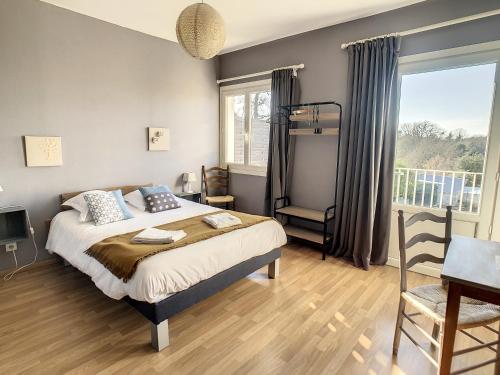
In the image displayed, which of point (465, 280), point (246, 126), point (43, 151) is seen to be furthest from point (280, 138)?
point (465, 280)

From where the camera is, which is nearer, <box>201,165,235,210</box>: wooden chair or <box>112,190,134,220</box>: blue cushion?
<box>112,190,134,220</box>: blue cushion

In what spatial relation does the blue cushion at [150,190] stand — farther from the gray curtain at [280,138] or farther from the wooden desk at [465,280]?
the wooden desk at [465,280]

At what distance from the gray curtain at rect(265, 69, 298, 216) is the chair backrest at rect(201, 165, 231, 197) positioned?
1055 millimetres

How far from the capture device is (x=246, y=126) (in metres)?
4.69

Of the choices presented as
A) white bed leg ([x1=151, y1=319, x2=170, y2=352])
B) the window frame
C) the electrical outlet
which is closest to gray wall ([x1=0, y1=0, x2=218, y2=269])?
the electrical outlet

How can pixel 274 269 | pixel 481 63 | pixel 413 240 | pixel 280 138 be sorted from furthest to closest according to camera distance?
1. pixel 280 138
2. pixel 274 269
3. pixel 481 63
4. pixel 413 240

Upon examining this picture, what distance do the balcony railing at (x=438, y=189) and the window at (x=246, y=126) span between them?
194 centimetres

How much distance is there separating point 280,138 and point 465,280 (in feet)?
9.89

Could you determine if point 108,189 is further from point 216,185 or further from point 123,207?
point 216,185

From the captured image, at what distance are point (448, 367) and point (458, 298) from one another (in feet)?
1.32

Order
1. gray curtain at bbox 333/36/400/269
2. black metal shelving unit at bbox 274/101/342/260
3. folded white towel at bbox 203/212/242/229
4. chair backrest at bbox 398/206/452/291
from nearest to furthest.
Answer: chair backrest at bbox 398/206/452/291 → folded white towel at bbox 203/212/242/229 → gray curtain at bbox 333/36/400/269 → black metal shelving unit at bbox 274/101/342/260

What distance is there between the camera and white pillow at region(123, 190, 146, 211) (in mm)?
3510

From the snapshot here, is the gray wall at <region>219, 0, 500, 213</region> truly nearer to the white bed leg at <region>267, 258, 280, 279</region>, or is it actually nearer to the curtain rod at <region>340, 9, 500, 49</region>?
the curtain rod at <region>340, 9, 500, 49</region>

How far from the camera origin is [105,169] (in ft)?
12.0
